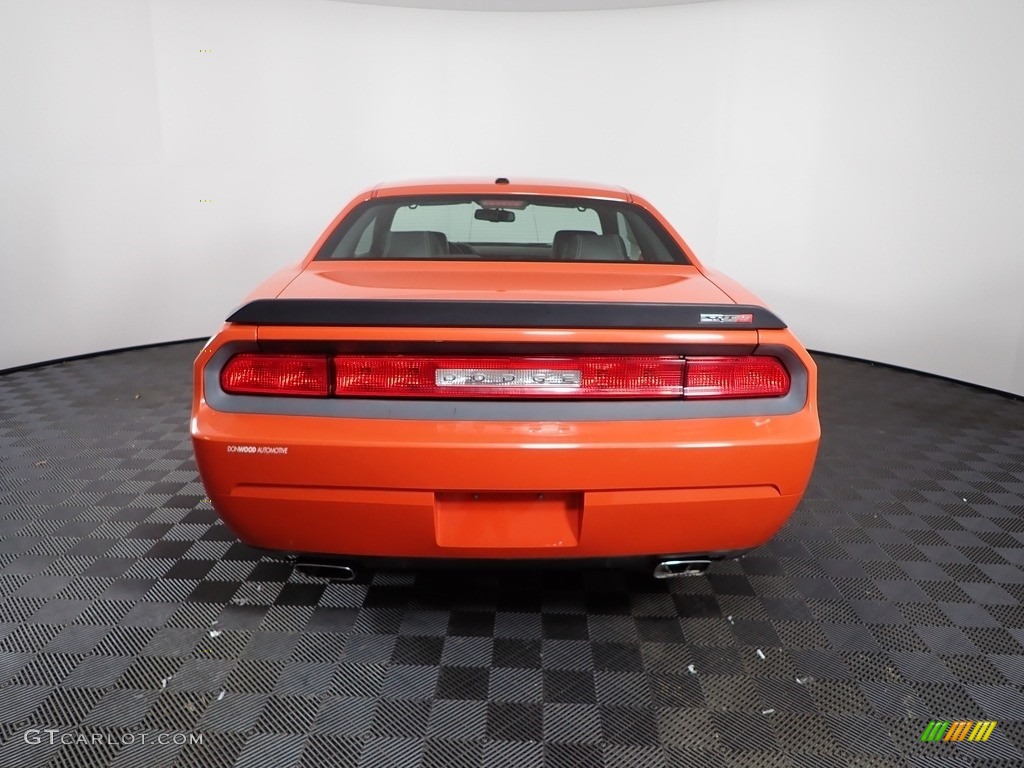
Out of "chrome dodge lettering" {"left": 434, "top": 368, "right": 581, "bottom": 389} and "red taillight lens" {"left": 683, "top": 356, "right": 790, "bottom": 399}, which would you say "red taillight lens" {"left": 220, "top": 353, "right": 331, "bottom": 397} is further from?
"red taillight lens" {"left": 683, "top": 356, "right": 790, "bottom": 399}

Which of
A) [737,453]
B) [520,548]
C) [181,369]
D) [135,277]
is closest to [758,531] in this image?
[737,453]

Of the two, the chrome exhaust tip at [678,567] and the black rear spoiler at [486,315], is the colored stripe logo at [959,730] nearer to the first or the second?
the chrome exhaust tip at [678,567]

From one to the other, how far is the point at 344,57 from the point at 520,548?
19.1ft

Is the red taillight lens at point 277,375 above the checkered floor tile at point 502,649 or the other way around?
above

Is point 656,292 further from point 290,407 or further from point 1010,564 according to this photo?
point 1010,564

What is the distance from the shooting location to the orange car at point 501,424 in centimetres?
151

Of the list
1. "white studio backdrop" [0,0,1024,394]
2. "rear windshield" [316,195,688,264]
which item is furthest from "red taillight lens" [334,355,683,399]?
"white studio backdrop" [0,0,1024,394]

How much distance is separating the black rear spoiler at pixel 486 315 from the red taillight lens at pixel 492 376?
0.09m

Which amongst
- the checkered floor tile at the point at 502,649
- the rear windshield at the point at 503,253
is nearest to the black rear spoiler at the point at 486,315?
the rear windshield at the point at 503,253

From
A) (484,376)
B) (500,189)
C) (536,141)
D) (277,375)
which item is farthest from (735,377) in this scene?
(536,141)

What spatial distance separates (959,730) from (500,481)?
4.33 feet

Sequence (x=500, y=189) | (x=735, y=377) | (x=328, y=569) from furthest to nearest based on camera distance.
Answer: (x=500, y=189) < (x=328, y=569) < (x=735, y=377)

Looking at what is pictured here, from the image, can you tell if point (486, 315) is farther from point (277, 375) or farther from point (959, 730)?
point (959, 730)

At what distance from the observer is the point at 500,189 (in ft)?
8.26
